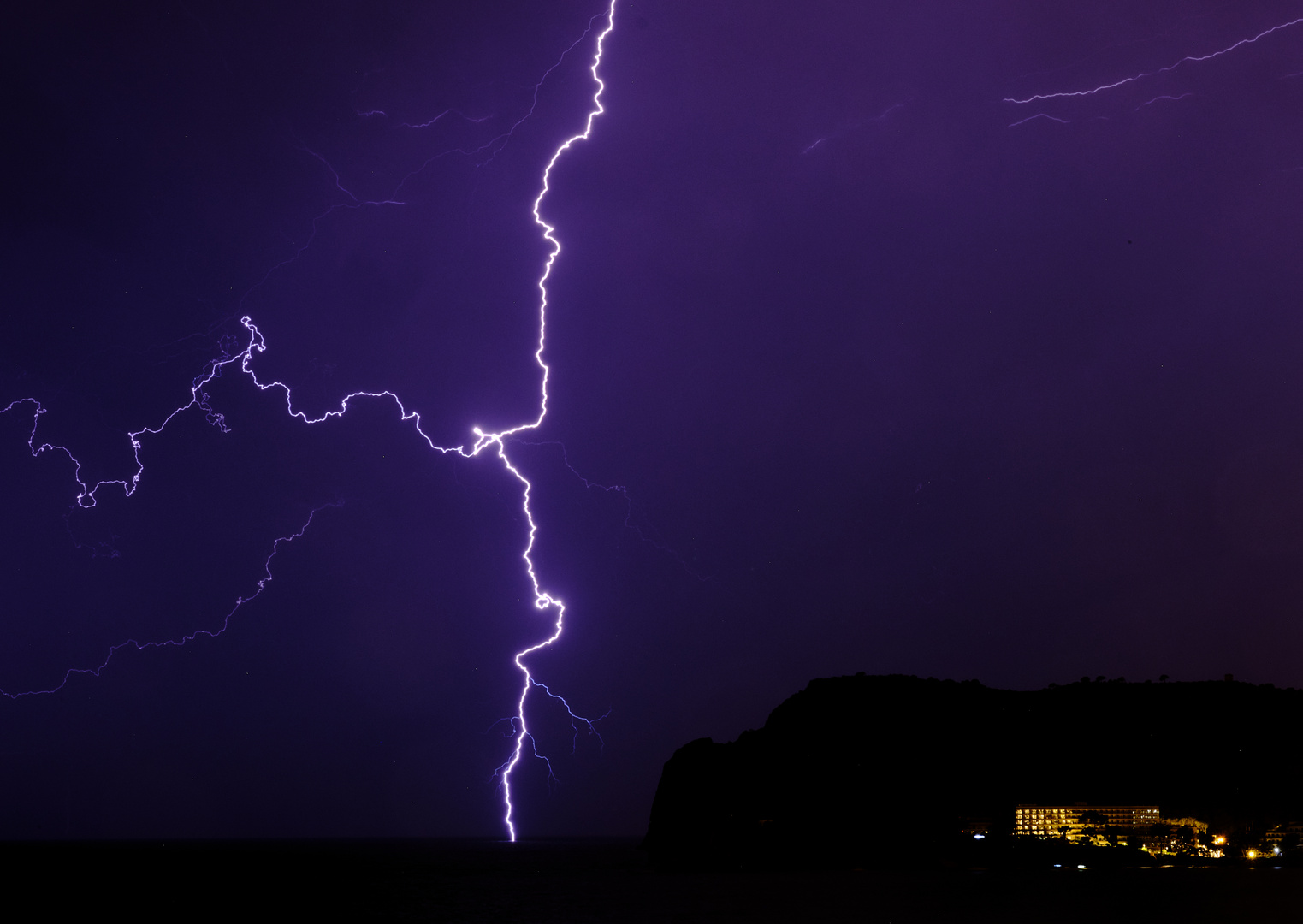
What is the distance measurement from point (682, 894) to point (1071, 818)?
3387 centimetres

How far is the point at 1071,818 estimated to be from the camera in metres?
62.9

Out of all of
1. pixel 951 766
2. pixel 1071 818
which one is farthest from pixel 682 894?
pixel 951 766

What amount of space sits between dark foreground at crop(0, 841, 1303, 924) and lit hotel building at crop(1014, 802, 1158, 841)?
7.70 meters

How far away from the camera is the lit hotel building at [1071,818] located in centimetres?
6209

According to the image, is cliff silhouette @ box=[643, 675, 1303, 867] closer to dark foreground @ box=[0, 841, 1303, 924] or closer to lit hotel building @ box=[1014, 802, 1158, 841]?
lit hotel building @ box=[1014, 802, 1158, 841]

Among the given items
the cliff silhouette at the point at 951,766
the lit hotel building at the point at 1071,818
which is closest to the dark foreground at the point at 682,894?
the lit hotel building at the point at 1071,818

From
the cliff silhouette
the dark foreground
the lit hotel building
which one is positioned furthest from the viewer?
the cliff silhouette

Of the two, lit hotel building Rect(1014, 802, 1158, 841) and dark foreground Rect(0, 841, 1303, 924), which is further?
lit hotel building Rect(1014, 802, 1158, 841)

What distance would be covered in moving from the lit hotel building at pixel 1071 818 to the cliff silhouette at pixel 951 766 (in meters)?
1.32

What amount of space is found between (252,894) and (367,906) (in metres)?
8.52

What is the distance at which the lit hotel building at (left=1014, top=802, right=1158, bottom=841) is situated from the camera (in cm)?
6209

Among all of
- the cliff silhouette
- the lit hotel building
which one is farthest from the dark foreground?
the cliff silhouette

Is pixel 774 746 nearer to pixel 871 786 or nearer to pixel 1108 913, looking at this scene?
pixel 871 786

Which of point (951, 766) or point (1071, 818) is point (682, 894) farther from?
point (951, 766)
